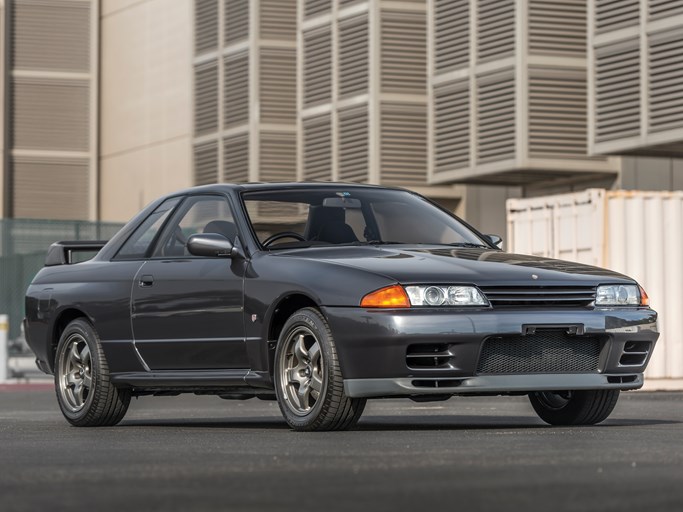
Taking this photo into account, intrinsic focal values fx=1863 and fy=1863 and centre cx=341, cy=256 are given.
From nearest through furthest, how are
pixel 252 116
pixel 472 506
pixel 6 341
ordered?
pixel 472 506 → pixel 6 341 → pixel 252 116

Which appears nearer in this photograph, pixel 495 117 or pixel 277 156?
pixel 495 117

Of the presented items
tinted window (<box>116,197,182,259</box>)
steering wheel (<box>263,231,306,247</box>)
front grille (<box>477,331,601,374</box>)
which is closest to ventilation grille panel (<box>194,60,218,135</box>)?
tinted window (<box>116,197,182,259</box>)

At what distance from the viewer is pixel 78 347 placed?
40.4 ft

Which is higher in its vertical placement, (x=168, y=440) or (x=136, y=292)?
(x=136, y=292)

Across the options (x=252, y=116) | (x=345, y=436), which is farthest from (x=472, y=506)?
(x=252, y=116)

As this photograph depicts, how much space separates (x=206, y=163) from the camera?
40219mm

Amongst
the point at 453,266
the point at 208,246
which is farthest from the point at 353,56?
the point at 453,266

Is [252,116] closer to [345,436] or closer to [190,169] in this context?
[190,169]

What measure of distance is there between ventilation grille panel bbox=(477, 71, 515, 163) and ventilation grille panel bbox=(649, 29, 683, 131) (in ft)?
12.1

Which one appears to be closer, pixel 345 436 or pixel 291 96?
pixel 345 436

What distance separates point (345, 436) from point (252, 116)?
28.6 meters

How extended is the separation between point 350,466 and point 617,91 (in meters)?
21.1

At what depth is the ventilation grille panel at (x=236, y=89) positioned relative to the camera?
38594mm

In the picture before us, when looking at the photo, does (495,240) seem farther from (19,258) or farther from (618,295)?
(19,258)
